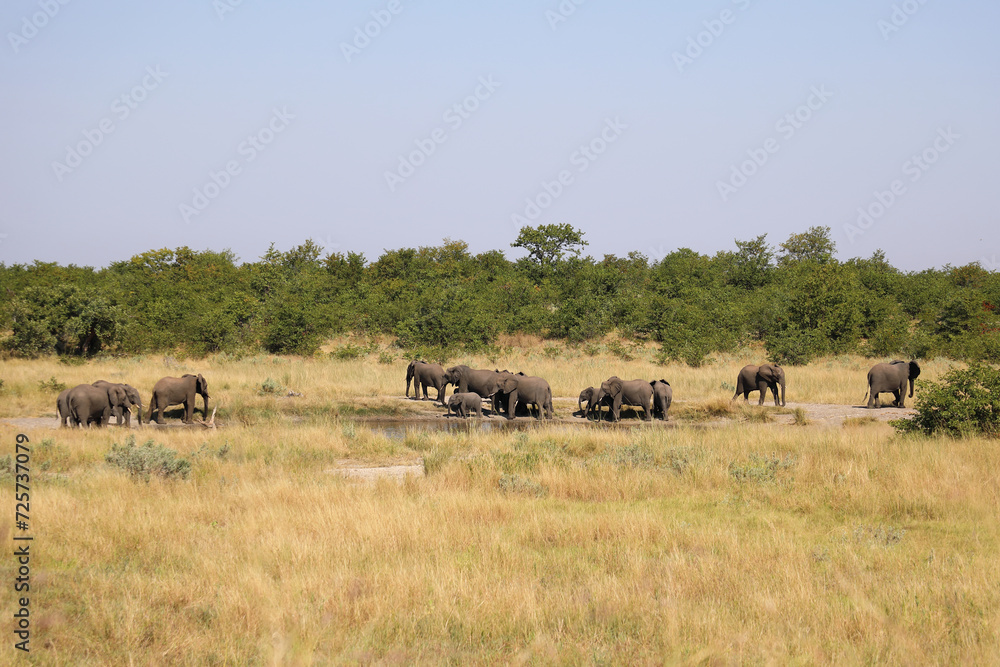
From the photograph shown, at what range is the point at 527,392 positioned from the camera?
68.6 feet

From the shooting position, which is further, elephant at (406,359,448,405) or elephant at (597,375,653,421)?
elephant at (406,359,448,405)

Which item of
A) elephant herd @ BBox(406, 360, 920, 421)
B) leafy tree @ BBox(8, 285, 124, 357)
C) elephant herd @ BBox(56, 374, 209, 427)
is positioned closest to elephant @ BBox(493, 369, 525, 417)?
elephant herd @ BBox(406, 360, 920, 421)

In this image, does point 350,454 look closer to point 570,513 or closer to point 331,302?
point 570,513

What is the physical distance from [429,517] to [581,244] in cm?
5477

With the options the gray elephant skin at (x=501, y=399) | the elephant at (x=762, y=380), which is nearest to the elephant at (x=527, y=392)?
the gray elephant skin at (x=501, y=399)

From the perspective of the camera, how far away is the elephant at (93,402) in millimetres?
15742

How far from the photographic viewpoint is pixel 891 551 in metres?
7.48

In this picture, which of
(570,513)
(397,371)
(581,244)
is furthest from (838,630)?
(581,244)

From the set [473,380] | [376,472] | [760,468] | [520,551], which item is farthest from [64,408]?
[760,468]

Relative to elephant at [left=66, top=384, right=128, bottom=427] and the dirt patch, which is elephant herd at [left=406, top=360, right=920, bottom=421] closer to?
the dirt patch

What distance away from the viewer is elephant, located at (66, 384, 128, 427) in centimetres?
1574

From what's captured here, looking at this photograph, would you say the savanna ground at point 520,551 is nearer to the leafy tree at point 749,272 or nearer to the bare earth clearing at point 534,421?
the bare earth clearing at point 534,421

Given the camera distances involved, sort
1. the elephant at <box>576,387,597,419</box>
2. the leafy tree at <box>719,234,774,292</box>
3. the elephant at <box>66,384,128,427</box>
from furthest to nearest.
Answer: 1. the leafy tree at <box>719,234,774,292</box>
2. the elephant at <box>576,387,597,419</box>
3. the elephant at <box>66,384,128,427</box>

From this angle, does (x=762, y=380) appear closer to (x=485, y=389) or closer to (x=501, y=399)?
(x=501, y=399)
